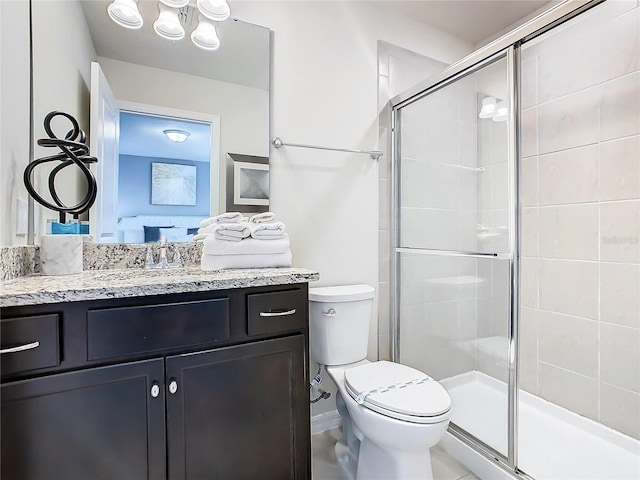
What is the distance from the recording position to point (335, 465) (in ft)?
5.32

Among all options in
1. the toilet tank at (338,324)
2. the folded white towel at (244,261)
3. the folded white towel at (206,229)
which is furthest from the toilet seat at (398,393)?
the folded white towel at (206,229)

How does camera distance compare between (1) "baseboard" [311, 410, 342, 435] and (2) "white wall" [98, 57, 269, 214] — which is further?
Result: (1) "baseboard" [311, 410, 342, 435]

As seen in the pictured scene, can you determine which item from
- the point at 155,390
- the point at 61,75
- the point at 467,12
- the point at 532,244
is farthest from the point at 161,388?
the point at 467,12

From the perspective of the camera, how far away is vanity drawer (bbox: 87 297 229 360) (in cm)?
96

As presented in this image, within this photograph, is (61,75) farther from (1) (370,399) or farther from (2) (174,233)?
(1) (370,399)

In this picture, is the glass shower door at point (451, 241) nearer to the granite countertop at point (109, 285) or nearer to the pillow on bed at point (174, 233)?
the granite countertop at point (109, 285)

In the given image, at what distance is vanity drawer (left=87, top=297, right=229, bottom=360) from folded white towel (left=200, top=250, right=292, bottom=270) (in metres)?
0.30

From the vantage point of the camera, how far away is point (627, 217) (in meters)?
1.68

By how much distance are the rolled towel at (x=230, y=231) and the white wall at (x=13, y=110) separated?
647 mm

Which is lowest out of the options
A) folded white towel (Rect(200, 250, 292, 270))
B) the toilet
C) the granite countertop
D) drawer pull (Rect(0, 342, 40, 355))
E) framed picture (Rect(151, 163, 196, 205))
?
the toilet

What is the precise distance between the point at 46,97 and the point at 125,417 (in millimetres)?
1210

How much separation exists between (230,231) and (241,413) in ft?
2.24

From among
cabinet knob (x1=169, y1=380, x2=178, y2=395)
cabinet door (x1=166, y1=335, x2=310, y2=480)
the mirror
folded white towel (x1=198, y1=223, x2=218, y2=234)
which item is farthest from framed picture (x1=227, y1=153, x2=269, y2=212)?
cabinet knob (x1=169, y1=380, x2=178, y2=395)

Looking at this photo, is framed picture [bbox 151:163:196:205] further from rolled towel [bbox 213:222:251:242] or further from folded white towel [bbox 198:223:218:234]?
rolled towel [bbox 213:222:251:242]
